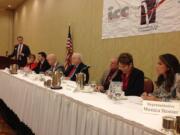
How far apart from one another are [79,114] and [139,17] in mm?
2679

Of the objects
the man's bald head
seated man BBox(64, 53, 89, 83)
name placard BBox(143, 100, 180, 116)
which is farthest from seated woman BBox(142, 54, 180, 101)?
the man's bald head

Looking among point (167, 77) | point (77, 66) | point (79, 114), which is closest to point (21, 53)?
point (77, 66)

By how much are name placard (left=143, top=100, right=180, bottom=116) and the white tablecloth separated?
0.06m

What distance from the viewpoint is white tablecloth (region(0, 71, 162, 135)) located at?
65.2 inches

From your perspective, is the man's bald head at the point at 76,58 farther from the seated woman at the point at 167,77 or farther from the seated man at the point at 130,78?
the seated woman at the point at 167,77

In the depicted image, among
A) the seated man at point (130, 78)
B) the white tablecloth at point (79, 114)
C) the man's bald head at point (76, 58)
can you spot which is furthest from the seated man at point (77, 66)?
the seated man at point (130, 78)

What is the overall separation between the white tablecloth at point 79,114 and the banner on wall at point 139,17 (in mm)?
1778

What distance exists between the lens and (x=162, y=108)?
1.81 m

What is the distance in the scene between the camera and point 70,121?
2324 mm

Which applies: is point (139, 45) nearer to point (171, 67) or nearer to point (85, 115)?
point (171, 67)

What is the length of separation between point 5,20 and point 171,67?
1182 cm

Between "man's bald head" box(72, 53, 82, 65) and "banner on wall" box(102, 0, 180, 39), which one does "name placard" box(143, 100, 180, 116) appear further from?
"man's bald head" box(72, 53, 82, 65)

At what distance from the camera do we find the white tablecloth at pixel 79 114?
65.2 inches

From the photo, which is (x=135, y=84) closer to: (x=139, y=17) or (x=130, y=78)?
(x=130, y=78)
